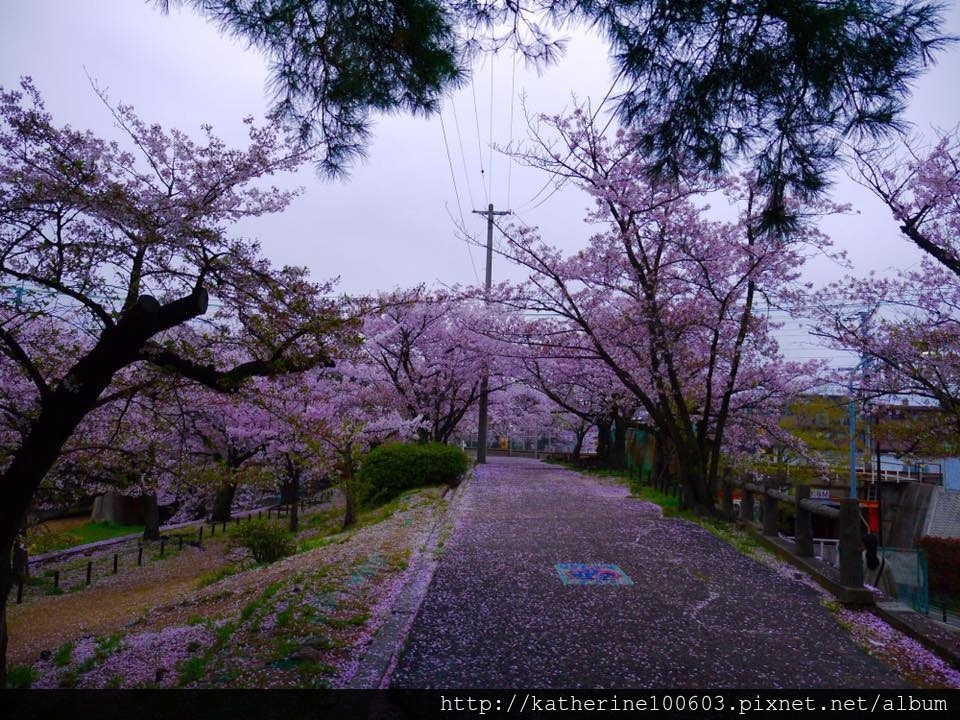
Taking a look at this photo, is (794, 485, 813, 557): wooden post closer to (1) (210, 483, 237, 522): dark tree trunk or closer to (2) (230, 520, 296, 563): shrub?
(2) (230, 520, 296, 563): shrub

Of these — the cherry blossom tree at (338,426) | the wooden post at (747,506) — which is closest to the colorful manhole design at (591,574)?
the cherry blossom tree at (338,426)

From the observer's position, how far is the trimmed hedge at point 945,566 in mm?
14844

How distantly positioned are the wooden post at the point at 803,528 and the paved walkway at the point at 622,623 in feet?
1.68

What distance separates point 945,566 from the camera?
15.0 metres

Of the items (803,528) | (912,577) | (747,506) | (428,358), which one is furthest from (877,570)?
(428,358)

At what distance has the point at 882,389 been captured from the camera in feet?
33.4

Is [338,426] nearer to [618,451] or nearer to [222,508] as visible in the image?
[222,508]

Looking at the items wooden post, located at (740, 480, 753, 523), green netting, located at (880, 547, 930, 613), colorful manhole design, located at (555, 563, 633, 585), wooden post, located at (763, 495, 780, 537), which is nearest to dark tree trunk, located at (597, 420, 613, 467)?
wooden post, located at (740, 480, 753, 523)

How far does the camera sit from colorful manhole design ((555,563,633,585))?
6.34 metres

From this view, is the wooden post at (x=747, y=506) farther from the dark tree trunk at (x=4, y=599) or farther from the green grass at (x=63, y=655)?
the dark tree trunk at (x=4, y=599)

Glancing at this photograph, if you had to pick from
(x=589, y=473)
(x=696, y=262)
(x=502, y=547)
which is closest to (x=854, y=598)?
(x=502, y=547)

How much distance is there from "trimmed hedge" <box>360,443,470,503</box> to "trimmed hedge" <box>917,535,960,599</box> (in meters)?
11.2

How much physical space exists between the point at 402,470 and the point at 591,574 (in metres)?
8.90
